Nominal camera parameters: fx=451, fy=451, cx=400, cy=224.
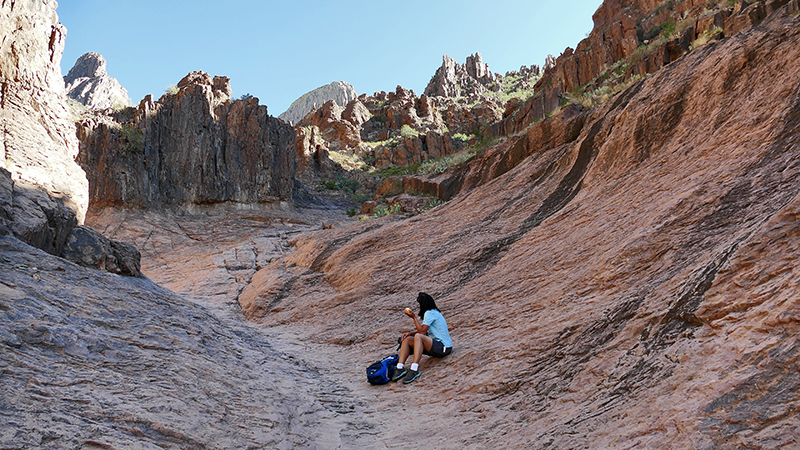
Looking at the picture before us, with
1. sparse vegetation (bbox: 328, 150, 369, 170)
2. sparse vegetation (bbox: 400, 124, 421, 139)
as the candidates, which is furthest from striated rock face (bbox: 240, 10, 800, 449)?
sparse vegetation (bbox: 400, 124, 421, 139)

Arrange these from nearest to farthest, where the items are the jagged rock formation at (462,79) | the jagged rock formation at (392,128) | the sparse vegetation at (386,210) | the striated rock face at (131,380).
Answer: the striated rock face at (131,380), the sparse vegetation at (386,210), the jagged rock formation at (392,128), the jagged rock formation at (462,79)

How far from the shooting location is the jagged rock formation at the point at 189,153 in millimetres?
24500

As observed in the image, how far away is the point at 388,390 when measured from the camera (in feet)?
20.6

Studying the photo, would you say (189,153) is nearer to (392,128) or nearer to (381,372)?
(381,372)

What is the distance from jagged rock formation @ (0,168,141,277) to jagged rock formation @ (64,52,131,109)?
104175mm

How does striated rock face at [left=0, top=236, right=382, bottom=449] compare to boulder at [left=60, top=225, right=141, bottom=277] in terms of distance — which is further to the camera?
boulder at [left=60, top=225, right=141, bottom=277]

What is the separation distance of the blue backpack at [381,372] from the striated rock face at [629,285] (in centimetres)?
50

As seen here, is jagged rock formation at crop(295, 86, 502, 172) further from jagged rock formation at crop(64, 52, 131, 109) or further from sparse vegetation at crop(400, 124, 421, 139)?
Result: jagged rock formation at crop(64, 52, 131, 109)

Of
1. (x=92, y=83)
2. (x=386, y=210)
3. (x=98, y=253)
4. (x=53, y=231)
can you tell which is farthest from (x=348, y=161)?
(x=92, y=83)

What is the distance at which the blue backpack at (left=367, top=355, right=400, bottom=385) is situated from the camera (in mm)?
6469

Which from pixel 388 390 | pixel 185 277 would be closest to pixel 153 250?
pixel 185 277

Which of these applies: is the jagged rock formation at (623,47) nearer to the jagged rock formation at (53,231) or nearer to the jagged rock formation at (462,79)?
the jagged rock formation at (53,231)

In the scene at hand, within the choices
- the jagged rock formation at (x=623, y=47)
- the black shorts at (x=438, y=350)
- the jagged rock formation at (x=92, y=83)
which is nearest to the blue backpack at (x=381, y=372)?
the black shorts at (x=438, y=350)

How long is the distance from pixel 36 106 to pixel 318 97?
13451 cm
